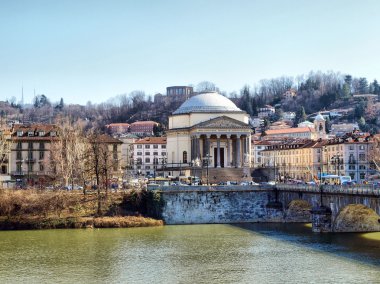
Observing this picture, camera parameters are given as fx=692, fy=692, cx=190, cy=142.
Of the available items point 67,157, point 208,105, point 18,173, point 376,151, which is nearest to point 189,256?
point 67,157

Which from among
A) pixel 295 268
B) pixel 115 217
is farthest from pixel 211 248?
pixel 115 217

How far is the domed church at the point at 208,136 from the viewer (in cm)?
10250

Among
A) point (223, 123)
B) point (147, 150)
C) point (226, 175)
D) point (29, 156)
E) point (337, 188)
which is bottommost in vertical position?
point (337, 188)

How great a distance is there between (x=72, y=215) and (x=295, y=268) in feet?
114

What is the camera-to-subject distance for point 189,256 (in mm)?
48719

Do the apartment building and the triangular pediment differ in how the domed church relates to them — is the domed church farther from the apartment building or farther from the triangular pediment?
the apartment building

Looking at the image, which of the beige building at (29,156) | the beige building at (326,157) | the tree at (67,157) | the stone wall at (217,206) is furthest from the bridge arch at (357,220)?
the beige building at (29,156)

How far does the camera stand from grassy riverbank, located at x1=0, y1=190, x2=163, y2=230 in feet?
229

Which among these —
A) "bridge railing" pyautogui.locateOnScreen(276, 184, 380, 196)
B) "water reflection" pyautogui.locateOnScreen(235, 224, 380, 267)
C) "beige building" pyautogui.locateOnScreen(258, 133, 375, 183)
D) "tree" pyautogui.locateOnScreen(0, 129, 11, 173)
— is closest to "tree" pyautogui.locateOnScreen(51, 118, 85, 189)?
"tree" pyautogui.locateOnScreen(0, 129, 11, 173)

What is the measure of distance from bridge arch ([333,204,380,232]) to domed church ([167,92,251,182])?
117ft

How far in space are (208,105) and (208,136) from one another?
6659mm

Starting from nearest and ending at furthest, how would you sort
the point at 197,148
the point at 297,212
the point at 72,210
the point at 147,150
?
→ the point at 72,210 → the point at 297,212 → the point at 197,148 → the point at 147,150

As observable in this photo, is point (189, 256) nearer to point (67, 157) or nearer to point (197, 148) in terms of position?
point (67, 157)

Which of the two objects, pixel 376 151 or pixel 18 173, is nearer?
pixel 18 173
